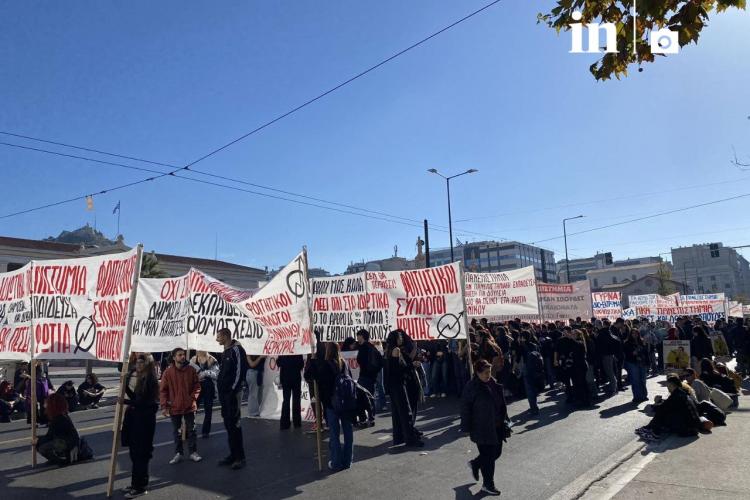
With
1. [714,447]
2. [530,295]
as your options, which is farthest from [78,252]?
[714,447]

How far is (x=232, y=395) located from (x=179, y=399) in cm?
108

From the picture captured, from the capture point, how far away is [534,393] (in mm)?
10906

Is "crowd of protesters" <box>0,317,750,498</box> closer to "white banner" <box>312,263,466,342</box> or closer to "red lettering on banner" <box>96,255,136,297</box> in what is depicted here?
"white banner" <box>312,263,466,342</box>

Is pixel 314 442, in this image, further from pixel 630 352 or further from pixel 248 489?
pixel 630 352

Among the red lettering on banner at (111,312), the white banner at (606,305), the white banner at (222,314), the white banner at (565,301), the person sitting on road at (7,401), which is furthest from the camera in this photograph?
the white banner at (606,305)

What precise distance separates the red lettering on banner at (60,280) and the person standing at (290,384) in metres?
3.71

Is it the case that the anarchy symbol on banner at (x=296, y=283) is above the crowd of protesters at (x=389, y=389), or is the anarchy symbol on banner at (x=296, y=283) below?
above

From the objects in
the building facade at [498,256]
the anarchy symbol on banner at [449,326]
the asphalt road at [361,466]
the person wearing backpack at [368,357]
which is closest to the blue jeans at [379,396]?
the asphalt road at [361,466]

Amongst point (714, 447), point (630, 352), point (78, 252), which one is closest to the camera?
point (714, 447)

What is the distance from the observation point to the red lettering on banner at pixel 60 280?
323 inches

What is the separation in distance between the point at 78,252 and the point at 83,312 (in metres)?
46.7

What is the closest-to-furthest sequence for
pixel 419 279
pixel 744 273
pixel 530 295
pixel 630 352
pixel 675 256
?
pixel 419 279, pixel 630 352, pixel 530 295, pixel 675 256, pixel 744 273

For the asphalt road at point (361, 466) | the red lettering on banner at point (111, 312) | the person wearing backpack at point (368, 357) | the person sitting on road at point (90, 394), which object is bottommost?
the asphalt road at point (361, 466)

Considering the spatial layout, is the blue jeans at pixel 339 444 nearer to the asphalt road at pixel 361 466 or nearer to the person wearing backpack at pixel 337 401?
the person wearing backpack at pixel 337 401
